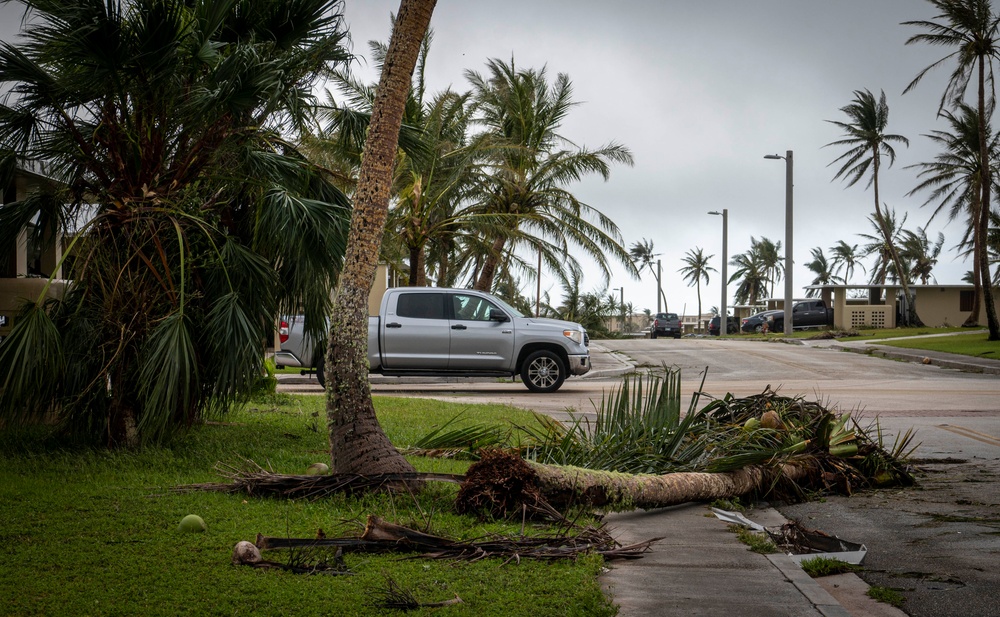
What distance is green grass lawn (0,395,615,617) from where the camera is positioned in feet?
12.5

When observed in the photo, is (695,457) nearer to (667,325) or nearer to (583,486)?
(583,486)

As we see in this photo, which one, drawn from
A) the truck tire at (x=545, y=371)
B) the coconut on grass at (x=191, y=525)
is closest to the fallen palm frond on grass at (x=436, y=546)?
the coconut on grass at (x=191, y=525)

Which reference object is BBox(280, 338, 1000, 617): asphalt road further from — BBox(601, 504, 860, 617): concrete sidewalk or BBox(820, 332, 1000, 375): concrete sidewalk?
BBox(820, 332, 1000, 375): concrete sidewalk

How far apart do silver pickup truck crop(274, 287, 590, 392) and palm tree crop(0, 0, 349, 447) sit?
779cm

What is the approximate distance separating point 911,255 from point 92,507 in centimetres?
8836

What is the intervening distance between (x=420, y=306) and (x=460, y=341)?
99cm

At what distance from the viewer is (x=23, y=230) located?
27.1 feet

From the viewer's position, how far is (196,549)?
4633 millimetres

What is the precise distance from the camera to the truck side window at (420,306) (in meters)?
16.4

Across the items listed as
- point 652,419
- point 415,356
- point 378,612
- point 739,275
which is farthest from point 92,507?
point 739,275

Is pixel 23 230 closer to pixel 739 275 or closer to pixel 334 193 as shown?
pixel 334 193

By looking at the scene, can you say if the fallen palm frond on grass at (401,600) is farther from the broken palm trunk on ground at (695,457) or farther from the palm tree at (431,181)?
the palm tree at (431,181)

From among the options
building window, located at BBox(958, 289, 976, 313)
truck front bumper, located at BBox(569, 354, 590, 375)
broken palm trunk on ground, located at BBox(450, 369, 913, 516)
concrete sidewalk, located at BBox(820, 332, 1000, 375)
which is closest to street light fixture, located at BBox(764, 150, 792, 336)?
concrete sidewalk, located at BBox(820, 332, 1000, 375)

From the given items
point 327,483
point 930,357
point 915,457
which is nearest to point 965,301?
point 930,357
